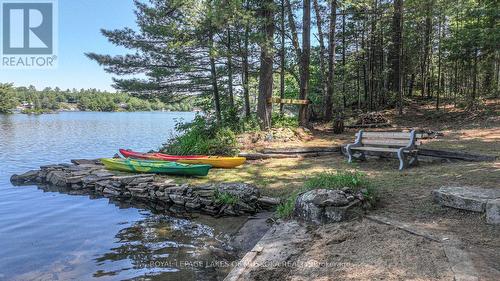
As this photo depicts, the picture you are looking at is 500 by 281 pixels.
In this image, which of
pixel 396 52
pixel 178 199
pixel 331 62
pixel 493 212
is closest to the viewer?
pixel 493 212

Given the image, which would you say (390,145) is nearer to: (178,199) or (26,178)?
(178,199)

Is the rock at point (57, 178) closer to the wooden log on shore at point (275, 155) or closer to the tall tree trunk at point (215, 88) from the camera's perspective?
the wooden log on shore at point (275, 155)

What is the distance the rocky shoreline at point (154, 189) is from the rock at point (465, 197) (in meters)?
2.83

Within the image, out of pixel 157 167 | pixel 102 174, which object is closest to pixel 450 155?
pixel 157 167

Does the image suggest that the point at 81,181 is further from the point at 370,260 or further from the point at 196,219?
the point at 370,260

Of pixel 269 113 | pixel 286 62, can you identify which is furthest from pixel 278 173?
pixel 286 62

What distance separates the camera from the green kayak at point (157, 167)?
360 inches

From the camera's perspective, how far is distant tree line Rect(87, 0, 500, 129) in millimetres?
12781

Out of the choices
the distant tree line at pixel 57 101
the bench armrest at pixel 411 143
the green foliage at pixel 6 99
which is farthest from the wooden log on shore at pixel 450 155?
the green foliage at pixel 6 99

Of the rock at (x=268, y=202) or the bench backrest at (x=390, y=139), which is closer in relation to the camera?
the rock at (x=268, y=202)

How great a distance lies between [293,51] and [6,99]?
8221 cm

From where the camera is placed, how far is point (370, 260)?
3.43m

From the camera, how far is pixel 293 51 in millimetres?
17000

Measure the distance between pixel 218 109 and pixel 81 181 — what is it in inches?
269
